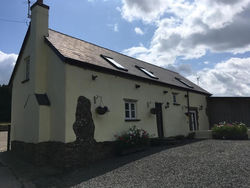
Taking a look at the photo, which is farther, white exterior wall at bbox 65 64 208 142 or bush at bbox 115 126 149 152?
bush at bbox 115 126 149 152

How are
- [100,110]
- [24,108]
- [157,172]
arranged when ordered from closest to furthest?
[157,172], [100,110], [24,108]

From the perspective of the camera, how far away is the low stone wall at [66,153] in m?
8.50

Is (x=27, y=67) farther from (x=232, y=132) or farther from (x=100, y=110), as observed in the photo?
(x=232, y=132)

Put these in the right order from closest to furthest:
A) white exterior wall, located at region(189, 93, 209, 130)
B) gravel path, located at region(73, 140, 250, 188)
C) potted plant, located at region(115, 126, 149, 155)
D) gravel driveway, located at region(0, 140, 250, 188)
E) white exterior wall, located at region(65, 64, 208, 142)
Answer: gravel path, located at region(73, 140, 250, 188) → gravel driveway, located at region(0, 140, 250, 188) → white exterior wall, located at region(65, 64, 208, 142) → potted plant, located at region(115, 126, 149, 155) → white exterior wall, located at region(189, 93, 209, 130)

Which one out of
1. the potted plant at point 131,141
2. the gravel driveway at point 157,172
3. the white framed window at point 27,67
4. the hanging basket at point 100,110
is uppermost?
the white framed window at point 27,67

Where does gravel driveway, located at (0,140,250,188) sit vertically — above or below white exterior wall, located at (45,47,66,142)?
Answer: below

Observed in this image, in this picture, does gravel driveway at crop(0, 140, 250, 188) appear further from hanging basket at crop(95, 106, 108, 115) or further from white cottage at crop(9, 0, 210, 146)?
hanging basket at crop(95, 106, 108, 115)

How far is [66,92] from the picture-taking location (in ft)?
29.0

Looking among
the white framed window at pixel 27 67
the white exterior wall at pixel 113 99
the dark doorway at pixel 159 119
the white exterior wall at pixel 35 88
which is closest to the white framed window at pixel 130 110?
the white exterior wall at pixel 113 99

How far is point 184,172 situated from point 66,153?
459cm

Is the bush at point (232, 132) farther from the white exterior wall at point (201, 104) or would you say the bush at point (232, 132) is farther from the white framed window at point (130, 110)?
the white framed window at point (130, 110)

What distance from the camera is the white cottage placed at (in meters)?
9.13

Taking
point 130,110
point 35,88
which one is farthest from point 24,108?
point 130,110

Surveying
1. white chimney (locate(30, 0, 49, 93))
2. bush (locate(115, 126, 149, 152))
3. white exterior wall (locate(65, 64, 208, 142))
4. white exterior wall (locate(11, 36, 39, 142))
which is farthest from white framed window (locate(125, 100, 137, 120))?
white exterior wall (locate(11, 36, 39, 142))
